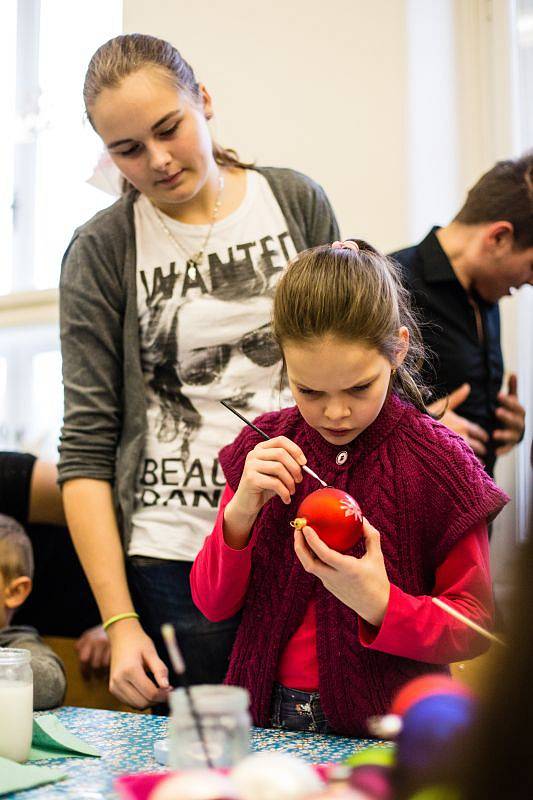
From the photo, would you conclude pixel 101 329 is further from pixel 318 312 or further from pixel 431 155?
pixel 431 155

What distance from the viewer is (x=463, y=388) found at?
185 centimetres

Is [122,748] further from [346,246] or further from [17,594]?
[17,594]

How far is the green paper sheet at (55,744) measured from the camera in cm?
110

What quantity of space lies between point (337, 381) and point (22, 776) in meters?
0.56

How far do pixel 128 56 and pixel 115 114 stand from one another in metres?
0.11

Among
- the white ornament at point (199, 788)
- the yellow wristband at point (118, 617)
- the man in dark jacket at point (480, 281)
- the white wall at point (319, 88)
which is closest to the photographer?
the white ornament at point (199, 788)

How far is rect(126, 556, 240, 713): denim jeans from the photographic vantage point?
1508 millimetres

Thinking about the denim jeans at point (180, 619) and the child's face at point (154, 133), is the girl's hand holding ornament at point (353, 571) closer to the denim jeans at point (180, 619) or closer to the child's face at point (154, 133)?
the denim jeans at point (180, 619)

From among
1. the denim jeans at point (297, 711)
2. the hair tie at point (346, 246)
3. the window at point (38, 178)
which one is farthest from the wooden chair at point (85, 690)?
the window at point (38, 178)

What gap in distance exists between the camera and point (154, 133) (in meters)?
1.53

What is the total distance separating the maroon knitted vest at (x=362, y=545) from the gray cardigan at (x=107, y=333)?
0.39 metres

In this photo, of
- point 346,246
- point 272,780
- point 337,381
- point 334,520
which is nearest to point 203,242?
point 346,246

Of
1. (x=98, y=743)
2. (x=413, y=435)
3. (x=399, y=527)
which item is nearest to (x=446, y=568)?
(x=399, y=527)

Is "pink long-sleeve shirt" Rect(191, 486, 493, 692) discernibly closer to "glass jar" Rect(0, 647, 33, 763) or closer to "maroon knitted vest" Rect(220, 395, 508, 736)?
"maroon knitted vest" Rect(220, 395, 508, 736)
